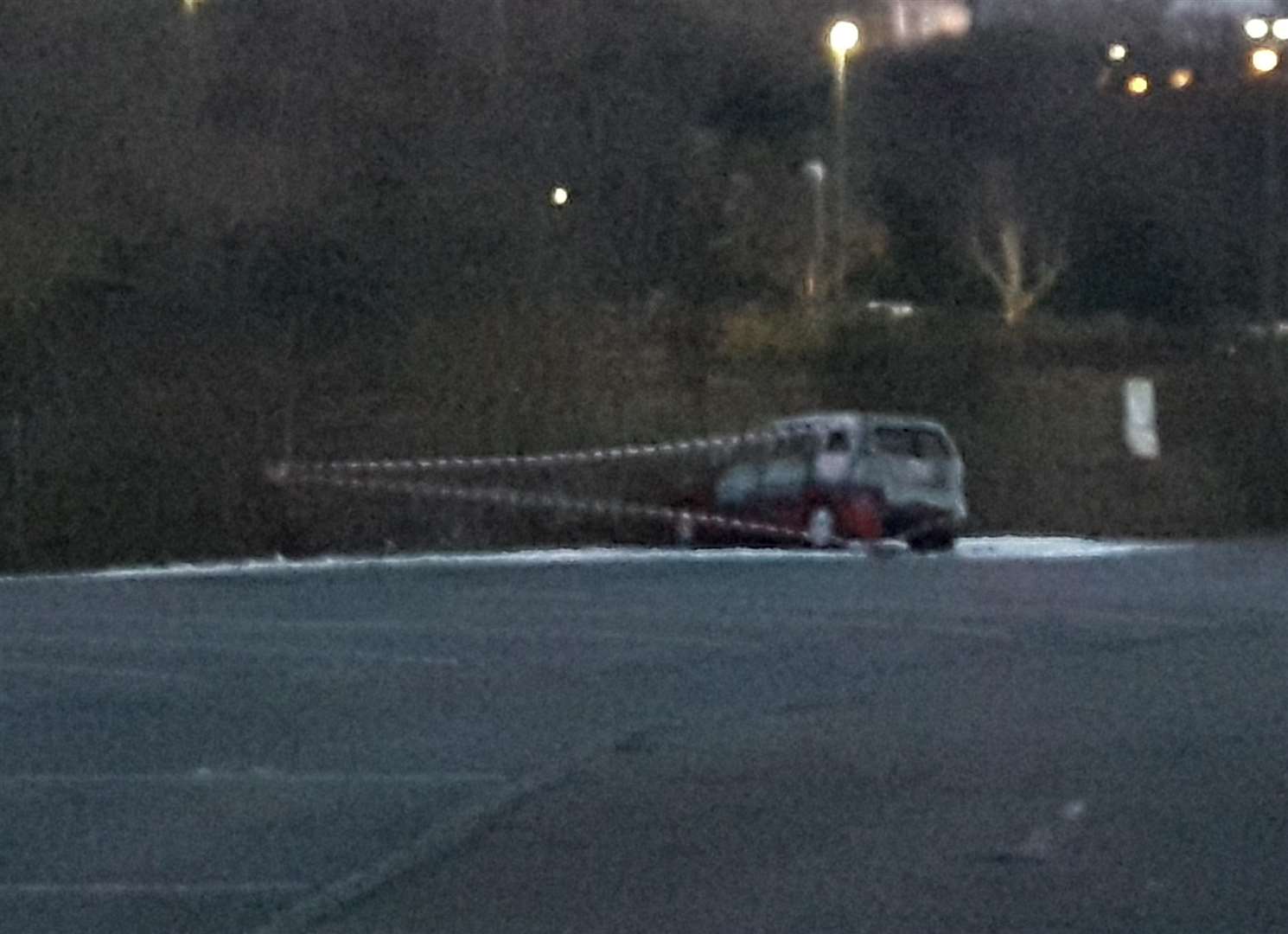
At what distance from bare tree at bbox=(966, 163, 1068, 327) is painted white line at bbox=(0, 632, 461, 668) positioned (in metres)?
32.1

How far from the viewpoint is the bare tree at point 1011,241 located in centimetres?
4959

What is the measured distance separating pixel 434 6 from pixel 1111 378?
10.2 m

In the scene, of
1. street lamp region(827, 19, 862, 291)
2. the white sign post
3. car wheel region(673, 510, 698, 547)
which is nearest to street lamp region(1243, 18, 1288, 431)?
the white sign post

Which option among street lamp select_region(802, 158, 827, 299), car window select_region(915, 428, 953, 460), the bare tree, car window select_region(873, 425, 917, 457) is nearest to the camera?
car window select_region(873, 425, 917, 457)

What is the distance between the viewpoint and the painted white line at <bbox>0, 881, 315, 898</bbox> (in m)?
9.94

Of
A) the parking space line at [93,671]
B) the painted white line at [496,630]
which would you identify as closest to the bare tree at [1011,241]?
the painted white line at [496,630]

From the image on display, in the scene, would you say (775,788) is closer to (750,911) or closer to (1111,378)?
(750,911)

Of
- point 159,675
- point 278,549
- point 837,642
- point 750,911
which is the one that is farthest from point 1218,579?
point 750,911

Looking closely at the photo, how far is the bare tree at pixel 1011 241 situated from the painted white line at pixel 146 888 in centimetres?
3971

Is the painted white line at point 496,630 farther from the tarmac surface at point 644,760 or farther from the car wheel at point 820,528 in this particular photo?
the car wheel at point 820,528

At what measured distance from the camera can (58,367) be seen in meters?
28.1

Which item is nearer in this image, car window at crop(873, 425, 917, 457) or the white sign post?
car window at crop(873, 425, 917, 457)

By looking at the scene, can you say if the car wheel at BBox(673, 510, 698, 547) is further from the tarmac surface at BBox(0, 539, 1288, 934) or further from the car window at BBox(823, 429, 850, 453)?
the tarmac surface at BBox(0, 539, 1288, 934)

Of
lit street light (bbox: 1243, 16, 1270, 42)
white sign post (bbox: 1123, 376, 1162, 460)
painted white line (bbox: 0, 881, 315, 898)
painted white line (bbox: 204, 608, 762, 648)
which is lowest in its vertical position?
painted white line (bbox: 204, 608, 762, 648)
